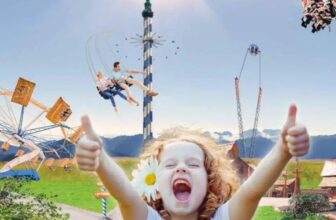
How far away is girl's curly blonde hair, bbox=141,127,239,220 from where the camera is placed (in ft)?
7.37

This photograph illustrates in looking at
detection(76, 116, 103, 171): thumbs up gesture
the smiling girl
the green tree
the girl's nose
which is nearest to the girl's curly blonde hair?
the smiling girl

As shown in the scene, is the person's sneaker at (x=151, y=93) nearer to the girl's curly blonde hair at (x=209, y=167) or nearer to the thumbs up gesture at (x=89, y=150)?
the girl's curly blonde hair at (x=209, y=167)

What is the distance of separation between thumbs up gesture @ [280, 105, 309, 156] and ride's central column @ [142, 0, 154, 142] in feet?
24.6

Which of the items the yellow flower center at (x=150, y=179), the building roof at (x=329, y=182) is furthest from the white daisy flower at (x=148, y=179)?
the building roof at (x=329, y=182)

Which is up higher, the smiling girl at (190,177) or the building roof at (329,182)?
the smiling girl at (190,177)

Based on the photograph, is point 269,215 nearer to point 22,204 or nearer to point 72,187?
point 72,187

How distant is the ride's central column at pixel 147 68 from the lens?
9.48 metres

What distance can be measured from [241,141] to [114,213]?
7.70 ft

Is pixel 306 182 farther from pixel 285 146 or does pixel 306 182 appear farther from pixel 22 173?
pixel 285 146

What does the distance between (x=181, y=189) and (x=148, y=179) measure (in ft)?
0.51

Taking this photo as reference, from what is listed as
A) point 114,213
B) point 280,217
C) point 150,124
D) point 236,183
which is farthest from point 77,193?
point 236,183

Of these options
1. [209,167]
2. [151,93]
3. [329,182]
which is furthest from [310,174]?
[209,167]

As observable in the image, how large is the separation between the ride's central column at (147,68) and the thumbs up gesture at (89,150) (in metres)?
7.44

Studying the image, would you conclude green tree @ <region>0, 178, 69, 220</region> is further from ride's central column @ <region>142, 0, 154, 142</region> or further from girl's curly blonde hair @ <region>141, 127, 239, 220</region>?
girl's curly blonde hair @ <region>141, 127, 239, 220</region>
